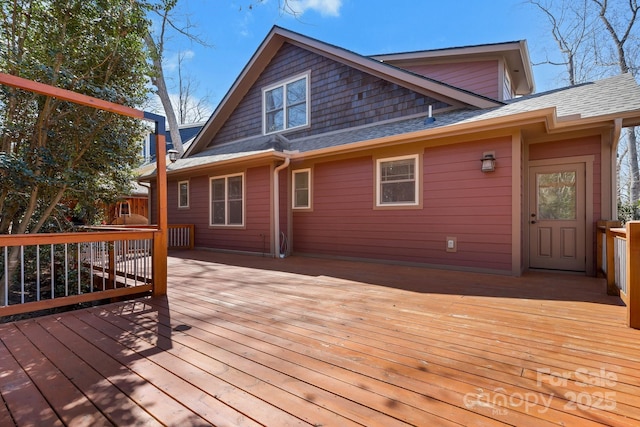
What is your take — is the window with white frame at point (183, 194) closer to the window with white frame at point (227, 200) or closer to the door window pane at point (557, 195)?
the window with white frame at point (227, 200)

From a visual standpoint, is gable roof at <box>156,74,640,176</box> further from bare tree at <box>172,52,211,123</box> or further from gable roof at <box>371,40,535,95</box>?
bare tree at <box>172,52,211,123</box>

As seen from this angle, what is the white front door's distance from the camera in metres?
5.10

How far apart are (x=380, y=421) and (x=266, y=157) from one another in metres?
6.13

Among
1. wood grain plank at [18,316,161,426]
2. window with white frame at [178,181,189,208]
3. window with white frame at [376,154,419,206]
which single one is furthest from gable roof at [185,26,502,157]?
wood grain plank at [18,316,161,426]

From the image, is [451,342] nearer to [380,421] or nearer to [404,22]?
[380,421]

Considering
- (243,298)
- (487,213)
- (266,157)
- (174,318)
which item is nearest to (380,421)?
(174,318)

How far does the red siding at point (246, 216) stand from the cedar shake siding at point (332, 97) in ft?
6.11

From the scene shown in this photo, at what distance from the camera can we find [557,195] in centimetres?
531

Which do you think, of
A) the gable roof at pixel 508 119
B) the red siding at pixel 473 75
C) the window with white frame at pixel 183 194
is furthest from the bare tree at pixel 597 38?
the window with white frame at pixel 183 194

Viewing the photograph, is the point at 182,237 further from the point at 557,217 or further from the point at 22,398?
the point at 557,217

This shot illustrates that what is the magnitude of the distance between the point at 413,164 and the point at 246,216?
13.9ft

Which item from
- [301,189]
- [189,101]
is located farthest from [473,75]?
[189,101]

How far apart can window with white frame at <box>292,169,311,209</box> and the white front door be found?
14.2 feet

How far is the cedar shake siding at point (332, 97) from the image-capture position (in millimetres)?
6984
